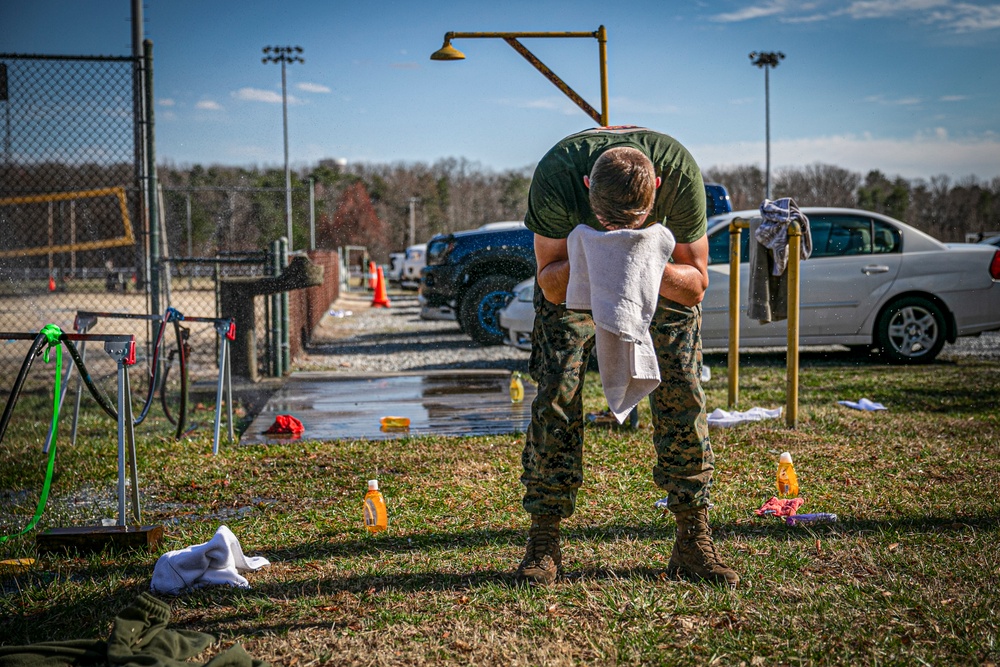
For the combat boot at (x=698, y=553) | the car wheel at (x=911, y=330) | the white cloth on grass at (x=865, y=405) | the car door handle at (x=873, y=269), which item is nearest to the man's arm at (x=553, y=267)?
the combat boot at (x=698, y=553)

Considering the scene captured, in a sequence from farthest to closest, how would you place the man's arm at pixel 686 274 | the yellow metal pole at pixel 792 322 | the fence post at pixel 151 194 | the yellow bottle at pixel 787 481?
the fence post at pixel 151 194, the yellow metal pole at pixel 792 322, the yellow bottle at pixel 787 481, the man's arm at pixel 686 274

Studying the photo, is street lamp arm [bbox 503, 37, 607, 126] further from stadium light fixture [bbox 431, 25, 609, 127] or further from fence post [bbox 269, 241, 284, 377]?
fence post [bbox 269, 241, 284, 377]

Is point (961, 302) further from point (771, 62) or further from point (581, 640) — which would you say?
point (771, 62)

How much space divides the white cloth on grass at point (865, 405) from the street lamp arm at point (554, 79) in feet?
9.66

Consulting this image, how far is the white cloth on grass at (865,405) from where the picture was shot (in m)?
6.77

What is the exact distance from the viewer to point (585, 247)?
9.62 feet

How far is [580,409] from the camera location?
3.20m

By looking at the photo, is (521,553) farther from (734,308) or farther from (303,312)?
(303,312)

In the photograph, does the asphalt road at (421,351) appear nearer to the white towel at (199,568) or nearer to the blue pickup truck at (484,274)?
the blue pickup truck at (484,274)

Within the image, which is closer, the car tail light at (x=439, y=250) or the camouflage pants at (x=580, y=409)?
the camouflage pants at (x=580, y=409)

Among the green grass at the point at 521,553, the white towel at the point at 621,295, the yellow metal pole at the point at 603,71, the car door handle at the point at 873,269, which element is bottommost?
the green grass at the point at 521,553

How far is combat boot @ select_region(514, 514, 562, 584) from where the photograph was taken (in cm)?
318

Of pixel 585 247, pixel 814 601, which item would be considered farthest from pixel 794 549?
pixel 585 247

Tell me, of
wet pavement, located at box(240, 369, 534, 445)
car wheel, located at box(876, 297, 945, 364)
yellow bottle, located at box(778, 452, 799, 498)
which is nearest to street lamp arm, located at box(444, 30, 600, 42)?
wet pavement, located at box(240, 369, 534, 445)
